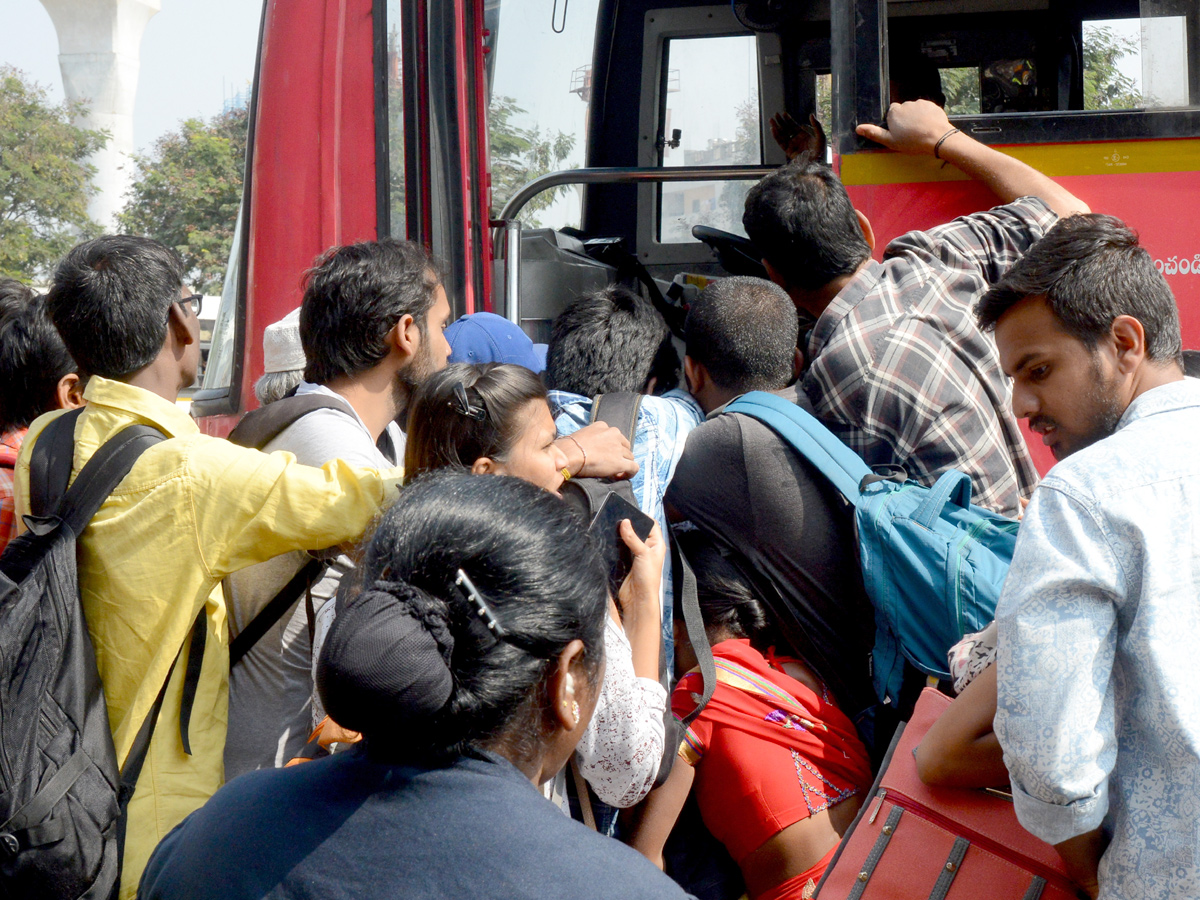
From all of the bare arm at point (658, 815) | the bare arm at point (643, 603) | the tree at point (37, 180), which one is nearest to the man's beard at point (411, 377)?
the bare arm at point (643, 603)

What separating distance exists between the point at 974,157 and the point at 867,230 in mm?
281

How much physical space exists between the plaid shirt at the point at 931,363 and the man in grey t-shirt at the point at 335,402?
0.86m

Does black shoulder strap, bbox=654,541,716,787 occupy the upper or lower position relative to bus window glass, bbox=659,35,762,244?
lower

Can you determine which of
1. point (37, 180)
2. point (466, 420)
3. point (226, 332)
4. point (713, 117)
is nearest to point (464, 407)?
point (466, 420)

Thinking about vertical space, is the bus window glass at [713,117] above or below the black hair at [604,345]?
above

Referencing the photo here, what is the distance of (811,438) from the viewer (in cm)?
208

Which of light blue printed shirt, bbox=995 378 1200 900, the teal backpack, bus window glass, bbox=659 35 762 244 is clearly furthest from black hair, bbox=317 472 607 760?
bus window glass, bbox=659 35 762 244

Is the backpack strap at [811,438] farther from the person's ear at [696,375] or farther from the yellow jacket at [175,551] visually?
the yellow jacket at [175,551]

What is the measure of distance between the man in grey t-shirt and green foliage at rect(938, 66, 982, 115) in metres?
1.32

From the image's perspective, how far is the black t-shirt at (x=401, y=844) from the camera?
3.25ft

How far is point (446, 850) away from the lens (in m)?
1.00

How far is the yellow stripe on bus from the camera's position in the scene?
7.69 ft

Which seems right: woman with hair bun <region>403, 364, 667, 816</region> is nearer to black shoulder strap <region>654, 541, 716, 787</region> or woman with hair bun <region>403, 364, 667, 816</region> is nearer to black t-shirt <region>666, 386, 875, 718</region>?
black shoulder strap <region>654, 541, 716, 787</region>

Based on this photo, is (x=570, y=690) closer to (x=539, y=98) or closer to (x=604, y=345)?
(x=604, y=345)
